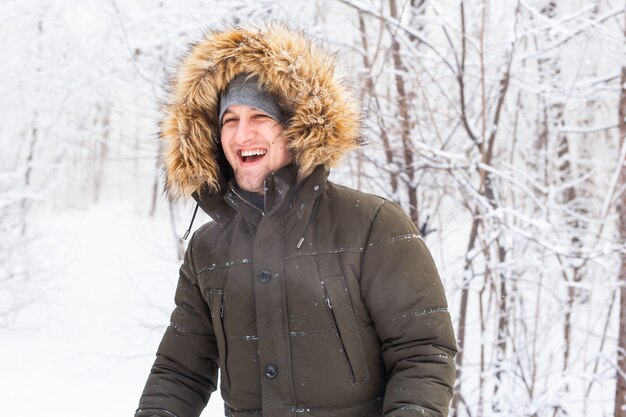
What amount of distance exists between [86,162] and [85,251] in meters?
23.0

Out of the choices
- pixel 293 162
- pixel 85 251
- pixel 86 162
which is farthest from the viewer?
pixel 86 162

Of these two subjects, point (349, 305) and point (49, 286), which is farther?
point (49, 286)

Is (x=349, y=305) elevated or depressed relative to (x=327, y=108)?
depressed

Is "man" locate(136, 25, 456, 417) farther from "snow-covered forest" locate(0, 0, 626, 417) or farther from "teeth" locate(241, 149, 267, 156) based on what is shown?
"snow-covered forest" locate(0, 0, 626, 417)

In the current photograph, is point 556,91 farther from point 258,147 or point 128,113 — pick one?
point 128,113

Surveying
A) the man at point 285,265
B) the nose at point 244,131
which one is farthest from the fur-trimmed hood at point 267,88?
the nose at point 244,131

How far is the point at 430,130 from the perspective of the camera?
451 centimetres

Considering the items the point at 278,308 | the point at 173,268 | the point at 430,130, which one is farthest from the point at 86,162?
the point at 278,308

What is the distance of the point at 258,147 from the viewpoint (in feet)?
6.17

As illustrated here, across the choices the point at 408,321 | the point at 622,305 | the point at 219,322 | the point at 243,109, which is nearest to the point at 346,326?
the point at 408,321

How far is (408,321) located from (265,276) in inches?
16.3

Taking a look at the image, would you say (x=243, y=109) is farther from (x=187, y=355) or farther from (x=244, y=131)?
(x=187, y=355)

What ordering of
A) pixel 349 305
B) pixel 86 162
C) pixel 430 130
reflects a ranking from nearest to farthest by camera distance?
pixel 349 305 → pixel 430 130 → pixel 86 162

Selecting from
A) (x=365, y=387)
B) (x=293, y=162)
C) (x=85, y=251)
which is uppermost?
(x=293, y=162)
